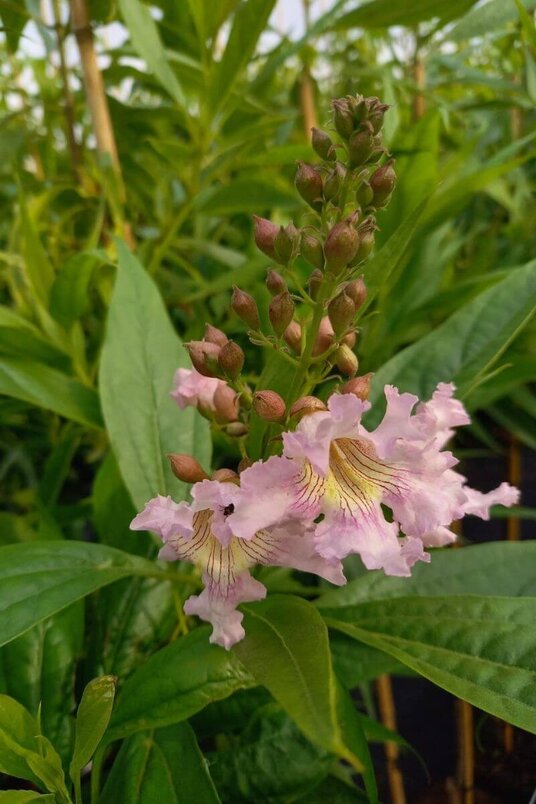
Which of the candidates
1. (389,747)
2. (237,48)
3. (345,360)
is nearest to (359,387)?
(345,360)

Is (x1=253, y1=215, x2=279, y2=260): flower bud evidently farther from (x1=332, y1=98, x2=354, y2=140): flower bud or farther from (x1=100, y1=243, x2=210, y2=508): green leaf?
(x1=100, y1=243, x2=210, y2=508): green leaf

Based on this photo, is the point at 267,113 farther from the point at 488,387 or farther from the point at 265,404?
the point at 265,404

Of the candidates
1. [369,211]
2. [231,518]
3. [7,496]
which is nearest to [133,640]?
[231,518]

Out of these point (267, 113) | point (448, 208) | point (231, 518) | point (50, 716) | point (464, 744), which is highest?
point (267, 113)

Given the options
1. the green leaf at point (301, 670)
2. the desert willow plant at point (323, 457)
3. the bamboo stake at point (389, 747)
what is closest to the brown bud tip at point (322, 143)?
the desert willow plant at point (323, 457)

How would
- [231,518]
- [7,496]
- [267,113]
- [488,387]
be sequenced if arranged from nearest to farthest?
[231,518]
[488,387]
[267,113]
[7,496]

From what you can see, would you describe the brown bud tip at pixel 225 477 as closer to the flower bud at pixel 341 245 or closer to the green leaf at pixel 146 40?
the flower bud at pixel 341 245
